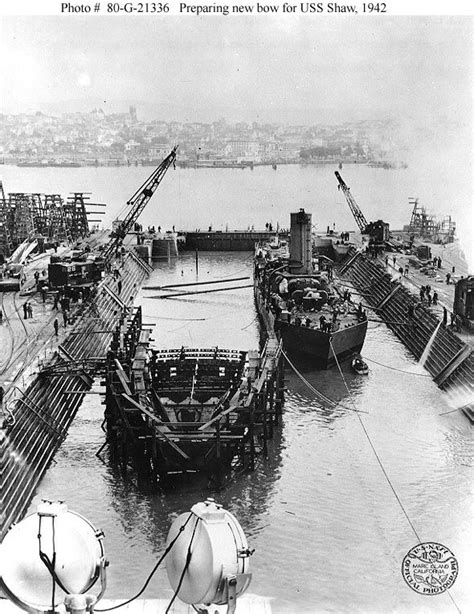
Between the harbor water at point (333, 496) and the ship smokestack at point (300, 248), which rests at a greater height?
the ship smokestack at point (300, 248)

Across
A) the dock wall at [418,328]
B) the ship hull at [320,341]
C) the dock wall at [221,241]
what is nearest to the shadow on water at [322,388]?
the ship hull at [320,341]

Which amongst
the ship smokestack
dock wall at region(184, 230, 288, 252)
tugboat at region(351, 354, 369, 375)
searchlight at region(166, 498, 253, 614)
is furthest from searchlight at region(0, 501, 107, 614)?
dock wall at region(184, 230, 288, 252)

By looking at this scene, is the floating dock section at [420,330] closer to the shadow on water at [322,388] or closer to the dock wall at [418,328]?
the dock wall at [418,328]

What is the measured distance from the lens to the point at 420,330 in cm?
5097

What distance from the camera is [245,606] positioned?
13.4 meters

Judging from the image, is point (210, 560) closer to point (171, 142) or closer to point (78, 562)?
point (78, 562)

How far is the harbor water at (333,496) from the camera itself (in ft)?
78.2

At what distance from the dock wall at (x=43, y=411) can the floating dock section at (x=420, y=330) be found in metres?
18.7

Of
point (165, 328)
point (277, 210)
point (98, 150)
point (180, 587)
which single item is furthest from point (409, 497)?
point (98, 150)

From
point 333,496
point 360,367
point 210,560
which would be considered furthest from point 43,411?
point 210,560

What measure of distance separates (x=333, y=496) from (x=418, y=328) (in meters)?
23.9

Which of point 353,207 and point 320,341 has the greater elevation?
point 353,207

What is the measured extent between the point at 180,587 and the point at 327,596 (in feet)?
40.8

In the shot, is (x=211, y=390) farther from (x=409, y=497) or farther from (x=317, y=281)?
(x=317, y=281)
